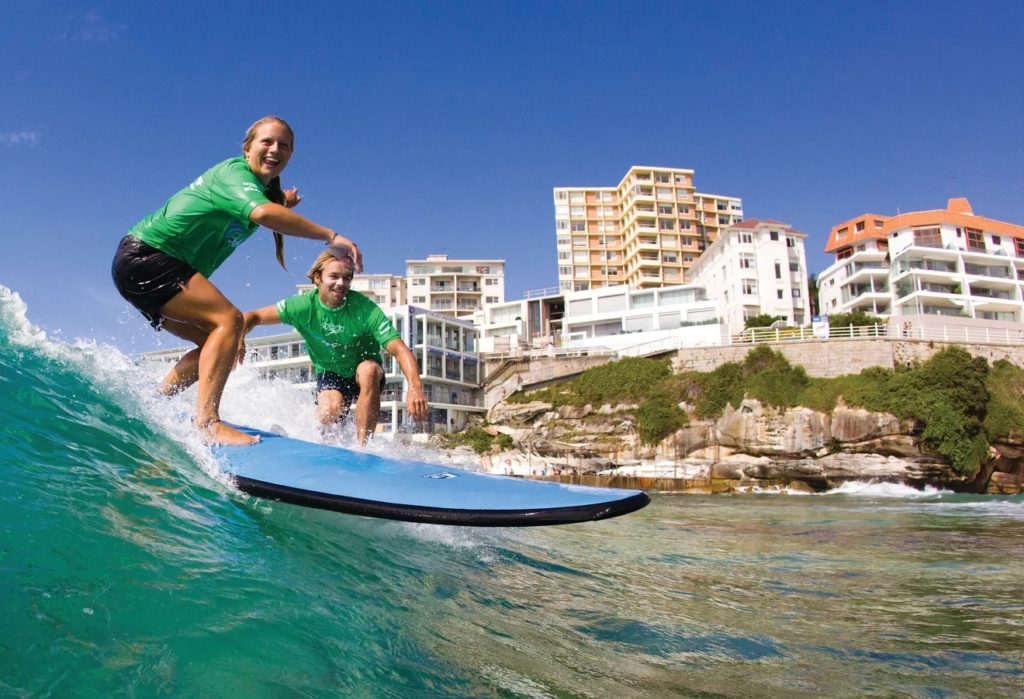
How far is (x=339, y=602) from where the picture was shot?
251cm

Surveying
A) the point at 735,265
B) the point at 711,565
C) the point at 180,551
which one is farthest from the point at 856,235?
the point at 180,551

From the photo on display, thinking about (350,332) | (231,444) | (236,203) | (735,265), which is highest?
(735,265)

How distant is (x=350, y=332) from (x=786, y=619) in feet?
12.0

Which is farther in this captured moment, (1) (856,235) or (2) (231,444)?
(1) (856,235)

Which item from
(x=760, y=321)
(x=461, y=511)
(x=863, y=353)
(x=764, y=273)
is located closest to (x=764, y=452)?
(x=863, y=353)

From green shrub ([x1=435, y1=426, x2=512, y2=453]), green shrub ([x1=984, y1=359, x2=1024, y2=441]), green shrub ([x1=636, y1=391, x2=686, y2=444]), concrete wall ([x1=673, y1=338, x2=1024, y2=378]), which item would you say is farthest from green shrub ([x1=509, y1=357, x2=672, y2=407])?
green shrub ([x1=984, y1=359, x2=1024, y2=441])

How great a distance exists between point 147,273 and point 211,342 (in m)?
0.50

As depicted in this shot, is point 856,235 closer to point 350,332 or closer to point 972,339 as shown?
point 972,339

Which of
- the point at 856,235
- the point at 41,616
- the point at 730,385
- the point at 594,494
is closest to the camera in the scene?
the point at 41,616

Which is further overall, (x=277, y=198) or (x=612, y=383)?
(x=612, y=383)

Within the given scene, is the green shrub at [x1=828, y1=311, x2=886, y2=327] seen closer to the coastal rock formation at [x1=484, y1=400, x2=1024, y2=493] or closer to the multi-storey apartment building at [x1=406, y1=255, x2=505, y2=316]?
the coastal rock formation at [x1=484, y1=400, x2=1024, y2=493]

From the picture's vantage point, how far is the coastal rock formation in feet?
90.2

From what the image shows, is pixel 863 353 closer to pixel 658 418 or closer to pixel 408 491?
pixel 658 418

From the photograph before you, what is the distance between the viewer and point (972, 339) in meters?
32.6
